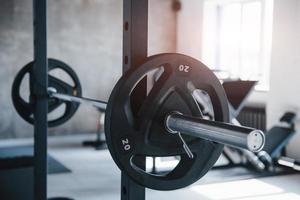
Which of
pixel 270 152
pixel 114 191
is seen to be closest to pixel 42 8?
pixel 114 191

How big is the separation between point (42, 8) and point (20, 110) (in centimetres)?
73

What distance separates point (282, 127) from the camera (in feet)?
14.1

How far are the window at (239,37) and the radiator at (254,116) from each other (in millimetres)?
271

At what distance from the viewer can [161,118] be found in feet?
3.11

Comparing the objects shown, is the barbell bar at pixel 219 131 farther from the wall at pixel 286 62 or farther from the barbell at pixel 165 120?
the wall at pixel 286 62

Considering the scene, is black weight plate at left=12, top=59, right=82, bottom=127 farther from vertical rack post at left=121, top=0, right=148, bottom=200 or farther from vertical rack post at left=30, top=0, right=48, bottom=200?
vertical rack post at left=121, top=0, right=148, bottom=200

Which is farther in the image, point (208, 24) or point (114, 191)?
point (208, 24)

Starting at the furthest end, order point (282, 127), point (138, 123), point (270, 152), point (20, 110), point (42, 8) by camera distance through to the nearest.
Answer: point (282, 127), point (270, 152), point (20, 110), point (42, 8), point (138, 123)

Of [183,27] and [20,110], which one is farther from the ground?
[183,27]

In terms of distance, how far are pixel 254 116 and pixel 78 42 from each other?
2777 millimetres

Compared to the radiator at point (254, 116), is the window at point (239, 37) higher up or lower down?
higher up

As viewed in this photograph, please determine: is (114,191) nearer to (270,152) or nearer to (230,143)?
(270,152)

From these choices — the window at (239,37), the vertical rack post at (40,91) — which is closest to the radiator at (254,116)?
the window at (239,37)

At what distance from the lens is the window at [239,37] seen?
5203mm
